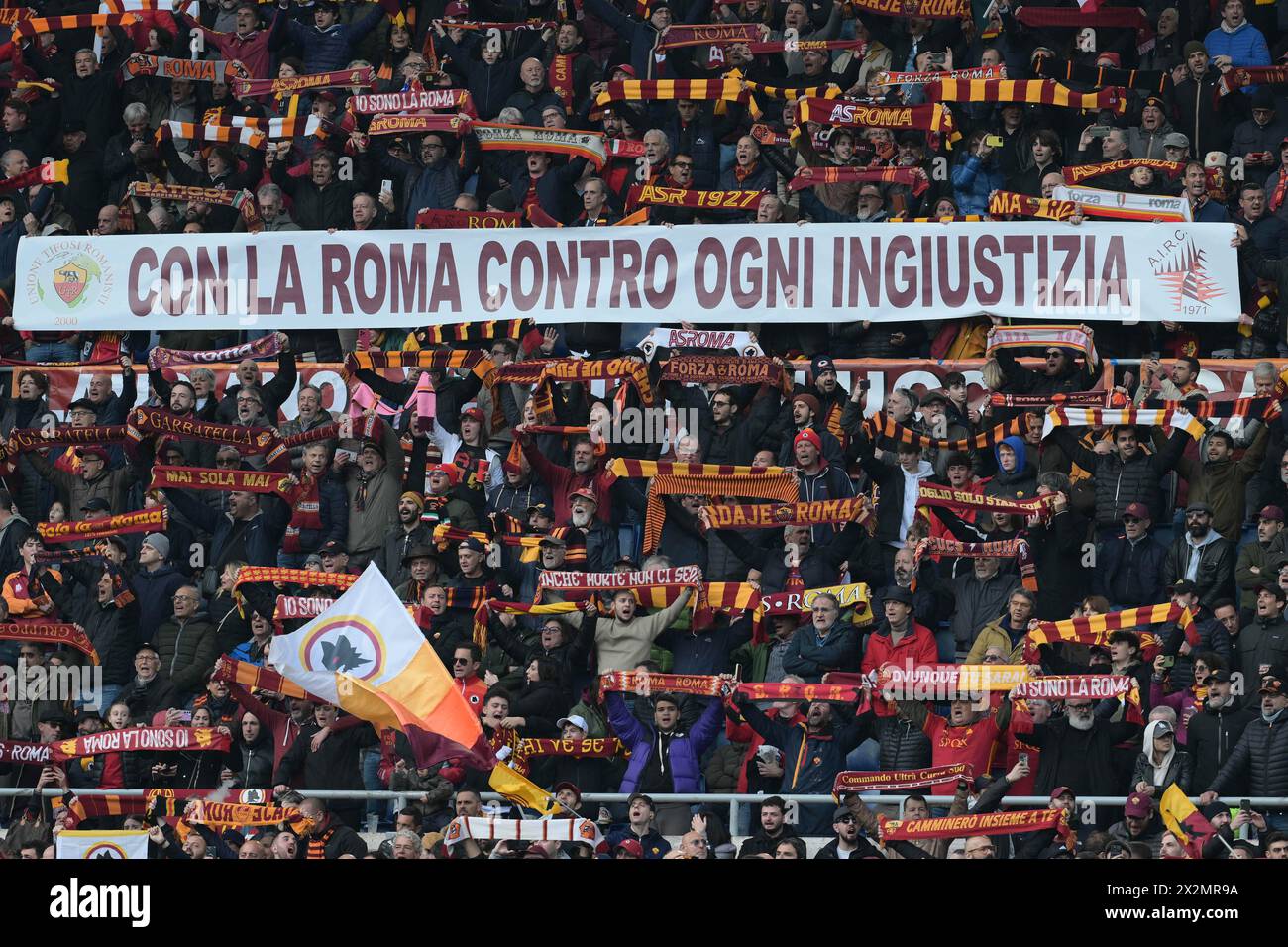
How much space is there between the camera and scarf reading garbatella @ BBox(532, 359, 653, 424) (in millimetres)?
19734

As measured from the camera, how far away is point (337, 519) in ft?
63.3

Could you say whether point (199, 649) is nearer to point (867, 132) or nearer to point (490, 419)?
point (490, 419)

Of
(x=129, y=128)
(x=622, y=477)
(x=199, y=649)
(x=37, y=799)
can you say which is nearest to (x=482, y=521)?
(x=622, y=477)

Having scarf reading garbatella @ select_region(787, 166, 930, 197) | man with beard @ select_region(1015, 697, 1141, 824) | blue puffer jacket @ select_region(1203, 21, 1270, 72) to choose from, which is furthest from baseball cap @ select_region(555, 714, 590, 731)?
blue puffer jacket @ select_region(1203, 21, 1270, 72)

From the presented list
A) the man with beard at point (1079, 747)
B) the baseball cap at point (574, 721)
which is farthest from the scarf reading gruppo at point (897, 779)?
the baseball cap at point (574, 721)

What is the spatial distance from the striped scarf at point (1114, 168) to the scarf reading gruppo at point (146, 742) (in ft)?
26.1

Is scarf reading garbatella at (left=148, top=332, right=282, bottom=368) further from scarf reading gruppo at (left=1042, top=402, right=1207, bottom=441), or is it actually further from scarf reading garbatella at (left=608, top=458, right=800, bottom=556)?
scarf reading gruppo at (left=1042, top=402, right=1207, bottom=441)

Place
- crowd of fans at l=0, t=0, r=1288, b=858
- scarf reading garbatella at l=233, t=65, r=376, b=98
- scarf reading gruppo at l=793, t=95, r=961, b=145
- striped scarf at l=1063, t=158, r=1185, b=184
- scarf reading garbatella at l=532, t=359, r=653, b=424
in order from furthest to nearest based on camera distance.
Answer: scarf reading garbatella at l=233, t=65, r=376, b=98 → scarf reading gruppo at l=793, t=95, r=961, b=145 → striped scarf at l=1063, t=158, r=1185, b=184 → scarf reading garbatella at l=532, t=359, r=653, b=424 → crowd of fans at l=0, t=0, r=1288, b=858

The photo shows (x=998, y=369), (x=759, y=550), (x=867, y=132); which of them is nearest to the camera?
(x=759, y=550)

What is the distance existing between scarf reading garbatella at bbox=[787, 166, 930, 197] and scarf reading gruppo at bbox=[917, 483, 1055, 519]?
130 inches

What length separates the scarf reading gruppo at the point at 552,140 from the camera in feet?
70.1

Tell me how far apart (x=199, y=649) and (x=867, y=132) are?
22.0 ft

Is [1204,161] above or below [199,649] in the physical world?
above

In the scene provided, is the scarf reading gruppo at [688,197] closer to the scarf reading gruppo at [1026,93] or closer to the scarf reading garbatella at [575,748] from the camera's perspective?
the scarf reading gruppo at [1026,93]
